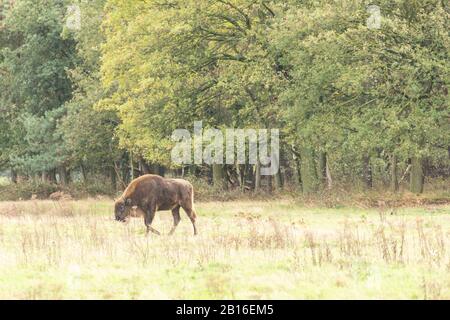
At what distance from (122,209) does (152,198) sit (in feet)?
2.65

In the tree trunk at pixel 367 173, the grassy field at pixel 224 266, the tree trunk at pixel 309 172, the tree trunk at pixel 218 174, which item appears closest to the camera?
the grassy field at pixel 224 266

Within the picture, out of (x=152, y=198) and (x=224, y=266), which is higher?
(x=152, y=198)

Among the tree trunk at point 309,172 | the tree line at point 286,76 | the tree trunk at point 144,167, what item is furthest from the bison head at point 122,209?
the tree trunk at point 144,167

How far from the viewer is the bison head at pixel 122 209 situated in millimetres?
20469

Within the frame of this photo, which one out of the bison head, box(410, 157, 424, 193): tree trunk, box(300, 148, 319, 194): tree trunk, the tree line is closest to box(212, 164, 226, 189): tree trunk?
the tree line

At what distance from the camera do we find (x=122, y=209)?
2055 cm

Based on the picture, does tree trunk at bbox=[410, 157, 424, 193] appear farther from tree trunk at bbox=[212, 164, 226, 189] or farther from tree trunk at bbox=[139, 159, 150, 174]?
tree trunk at bbox=[139, 159, 150, 174]

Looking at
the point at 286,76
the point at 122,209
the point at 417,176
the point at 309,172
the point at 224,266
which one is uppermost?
the point at 286,76

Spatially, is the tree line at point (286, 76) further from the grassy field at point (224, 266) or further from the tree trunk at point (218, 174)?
the grassy field at point (224, 266)

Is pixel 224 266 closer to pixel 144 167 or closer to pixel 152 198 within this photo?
pixel 152 198

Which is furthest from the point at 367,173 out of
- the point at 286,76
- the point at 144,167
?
the point at 144,167

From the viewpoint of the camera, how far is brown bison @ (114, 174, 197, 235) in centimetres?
2053
